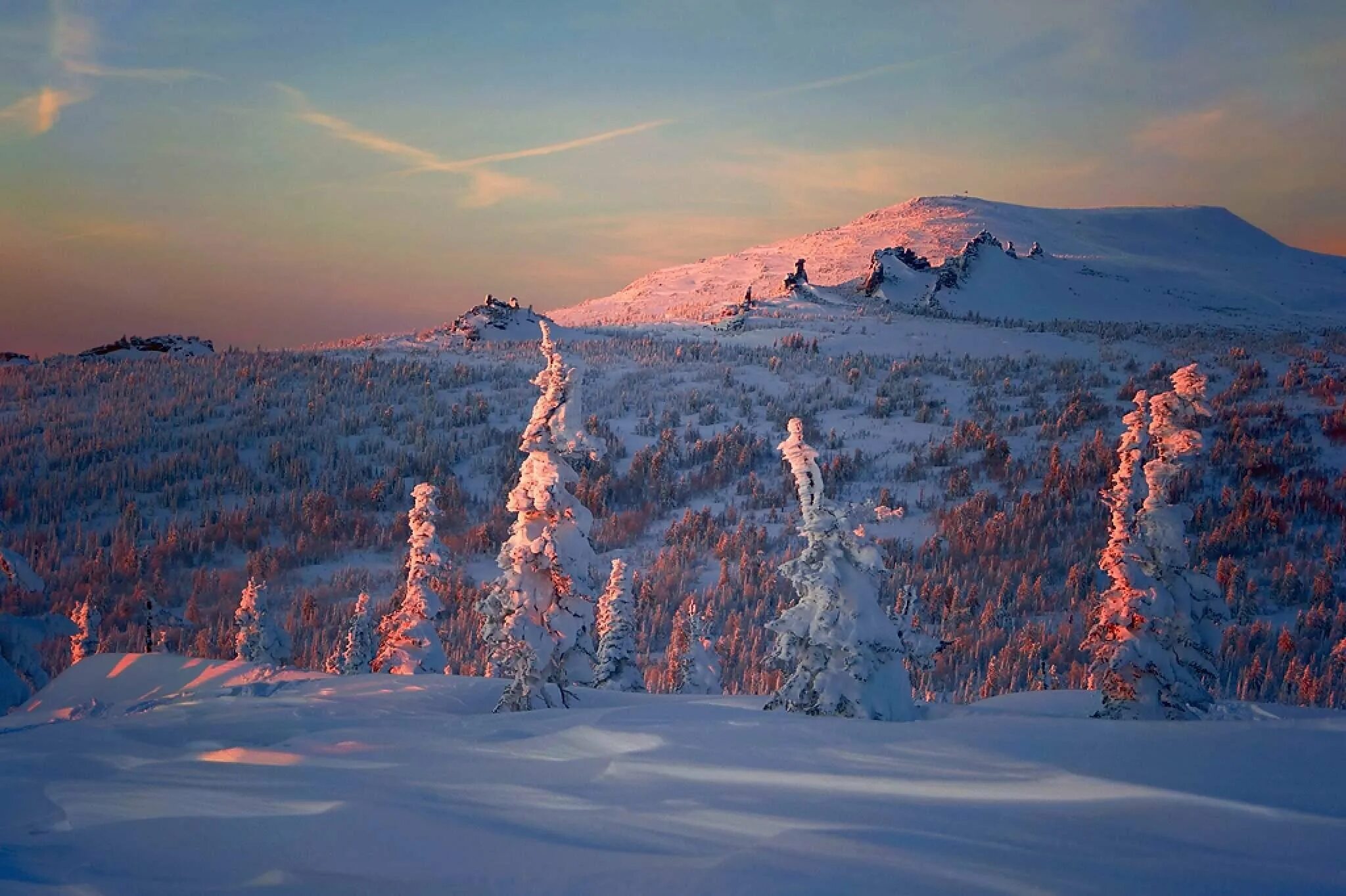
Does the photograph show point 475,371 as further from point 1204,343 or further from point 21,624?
point 1204,343

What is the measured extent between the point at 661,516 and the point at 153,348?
33.7 m

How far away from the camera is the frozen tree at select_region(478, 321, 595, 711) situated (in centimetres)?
989

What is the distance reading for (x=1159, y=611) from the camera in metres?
9.62

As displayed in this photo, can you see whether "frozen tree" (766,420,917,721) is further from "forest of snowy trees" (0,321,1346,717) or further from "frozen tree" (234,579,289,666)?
"frozen tree" (234,579,289,666)

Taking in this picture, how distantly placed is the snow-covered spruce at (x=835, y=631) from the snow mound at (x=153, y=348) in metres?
41.8

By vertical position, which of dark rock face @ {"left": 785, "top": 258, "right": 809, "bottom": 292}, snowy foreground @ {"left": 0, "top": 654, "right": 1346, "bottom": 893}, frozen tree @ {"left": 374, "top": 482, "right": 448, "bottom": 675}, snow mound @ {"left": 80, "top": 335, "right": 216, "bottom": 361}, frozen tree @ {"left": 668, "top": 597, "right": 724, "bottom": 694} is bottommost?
frozen tree @ {"left": 668, "top": 597, "right": 724, "bottom": 694}

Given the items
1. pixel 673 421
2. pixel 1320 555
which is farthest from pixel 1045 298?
pixel 1320 555

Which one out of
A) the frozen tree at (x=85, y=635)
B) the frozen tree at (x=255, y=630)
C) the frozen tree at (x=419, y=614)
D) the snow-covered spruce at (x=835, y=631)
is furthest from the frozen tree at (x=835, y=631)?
the frozen tree at (x=85, y=635)

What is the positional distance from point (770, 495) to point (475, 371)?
17.6 metres

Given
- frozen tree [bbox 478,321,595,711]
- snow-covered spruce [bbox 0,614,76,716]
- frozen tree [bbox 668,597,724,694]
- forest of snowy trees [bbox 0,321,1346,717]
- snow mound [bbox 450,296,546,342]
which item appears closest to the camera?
frozen tree [bbox 478,321,595,711]

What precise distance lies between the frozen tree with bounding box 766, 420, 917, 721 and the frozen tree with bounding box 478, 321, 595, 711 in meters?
2.83

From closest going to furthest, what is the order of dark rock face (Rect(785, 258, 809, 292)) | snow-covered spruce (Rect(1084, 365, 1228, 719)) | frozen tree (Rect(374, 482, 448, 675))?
1. snow-covered spruce (Rect(1084, 365, 1228, 719))
2. frozen tree (Rect(374, 482, 448, 675))
3. dark rock face (Rect(785, 258, 809, 292))

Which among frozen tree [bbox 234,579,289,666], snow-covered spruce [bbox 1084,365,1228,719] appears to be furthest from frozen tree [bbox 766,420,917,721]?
frozen tree [bbox 234,579,289,666]

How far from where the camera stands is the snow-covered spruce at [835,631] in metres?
8.24
